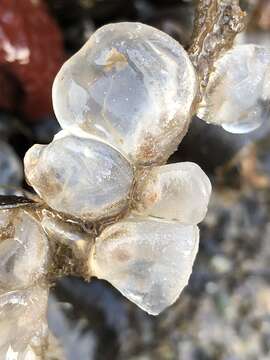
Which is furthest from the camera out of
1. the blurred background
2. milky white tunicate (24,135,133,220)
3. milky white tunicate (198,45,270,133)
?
the blurred background

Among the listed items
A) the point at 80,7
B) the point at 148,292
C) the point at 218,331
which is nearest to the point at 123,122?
the point at 148,292

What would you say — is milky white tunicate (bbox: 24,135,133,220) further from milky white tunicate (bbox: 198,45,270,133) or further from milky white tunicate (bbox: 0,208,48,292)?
milky white tunicate (bbox: 198,45,270,133)

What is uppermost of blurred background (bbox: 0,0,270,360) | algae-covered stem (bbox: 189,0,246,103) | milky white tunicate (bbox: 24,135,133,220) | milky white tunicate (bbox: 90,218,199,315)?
algae-covered stem (bbox: 189,0,246,103)

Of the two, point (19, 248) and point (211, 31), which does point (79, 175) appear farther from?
point (211, 31)

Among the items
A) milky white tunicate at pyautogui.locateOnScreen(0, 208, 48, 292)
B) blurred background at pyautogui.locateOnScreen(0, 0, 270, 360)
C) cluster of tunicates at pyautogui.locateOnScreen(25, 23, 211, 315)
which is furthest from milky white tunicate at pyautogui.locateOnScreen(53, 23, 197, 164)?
blurred background at pyautogui.locateOnScreen(0, 0, 270, 360)

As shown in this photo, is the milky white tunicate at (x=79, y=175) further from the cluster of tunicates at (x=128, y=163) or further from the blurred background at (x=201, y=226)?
the blurred background at (x=201, y=226)

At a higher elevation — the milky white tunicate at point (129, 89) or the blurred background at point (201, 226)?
the milky white tunicate at point (129, 89)

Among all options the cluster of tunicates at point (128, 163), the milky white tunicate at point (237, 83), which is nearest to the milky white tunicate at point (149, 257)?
the cluster of tunicates at point (128, 163)

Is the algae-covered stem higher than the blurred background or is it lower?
higher
